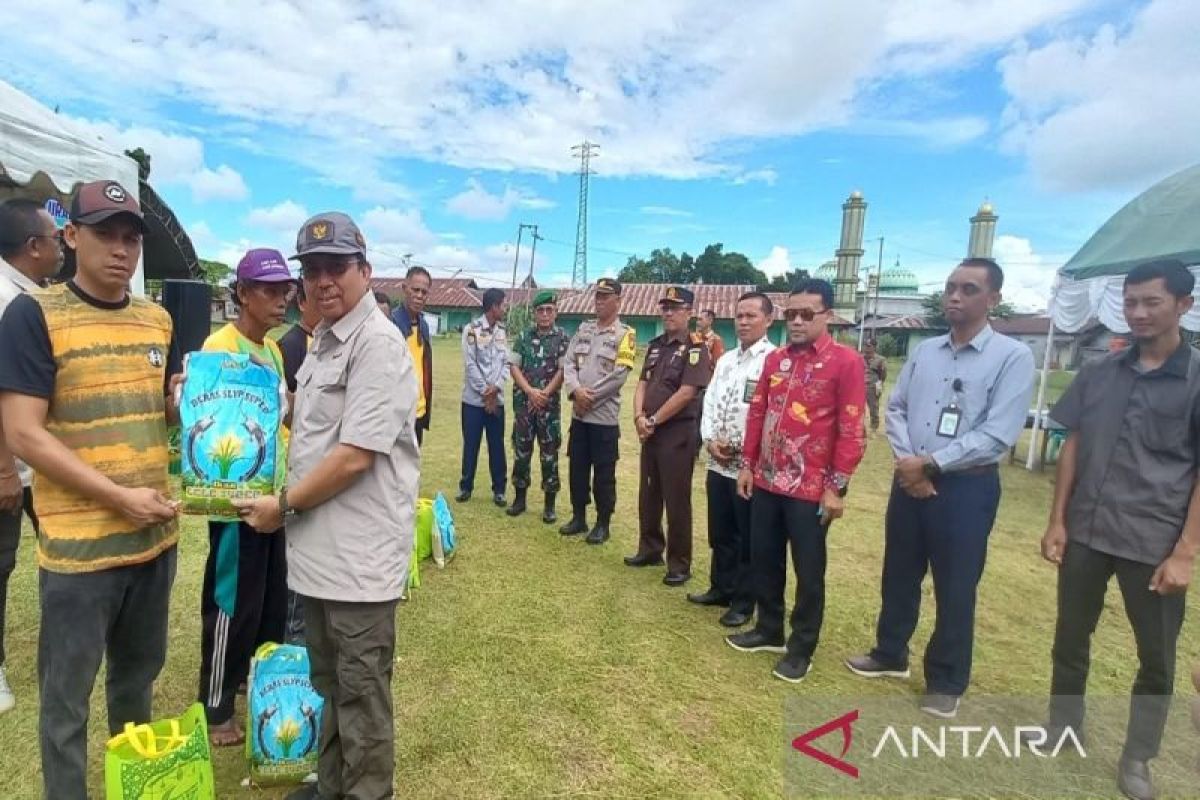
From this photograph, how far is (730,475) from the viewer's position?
3.98 m

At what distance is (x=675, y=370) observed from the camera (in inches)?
174

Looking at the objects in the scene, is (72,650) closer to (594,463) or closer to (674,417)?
(674,417)

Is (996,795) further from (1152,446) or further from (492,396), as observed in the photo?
(492,396)

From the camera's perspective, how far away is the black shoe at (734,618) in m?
3.89

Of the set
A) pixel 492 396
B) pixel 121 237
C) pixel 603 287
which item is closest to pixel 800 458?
pixel 603 287

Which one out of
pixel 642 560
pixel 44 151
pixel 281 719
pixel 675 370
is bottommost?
pixel 642 560

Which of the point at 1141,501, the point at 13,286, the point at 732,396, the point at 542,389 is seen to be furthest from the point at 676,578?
the point at 13,286

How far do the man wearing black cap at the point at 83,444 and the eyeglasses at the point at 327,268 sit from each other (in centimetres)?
54

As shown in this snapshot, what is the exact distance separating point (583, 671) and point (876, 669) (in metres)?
1.61

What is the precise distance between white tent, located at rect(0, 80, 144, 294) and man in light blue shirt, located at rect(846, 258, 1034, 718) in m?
4.74

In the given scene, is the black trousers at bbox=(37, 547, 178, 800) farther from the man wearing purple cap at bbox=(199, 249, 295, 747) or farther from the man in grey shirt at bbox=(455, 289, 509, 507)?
Result: the man in grey shirt at bbox=(455, 289, 509, 507)

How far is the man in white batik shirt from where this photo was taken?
12.8 ft

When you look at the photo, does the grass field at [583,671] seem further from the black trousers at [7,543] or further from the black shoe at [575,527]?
the black trousers at [7,543]

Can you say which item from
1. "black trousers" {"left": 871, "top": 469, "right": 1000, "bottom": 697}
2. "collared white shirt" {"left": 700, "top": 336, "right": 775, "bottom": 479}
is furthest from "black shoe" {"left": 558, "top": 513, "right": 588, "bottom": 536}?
"black trousers" {"left": 871, "top": 469, "right": 1000, "bottom": 697}
